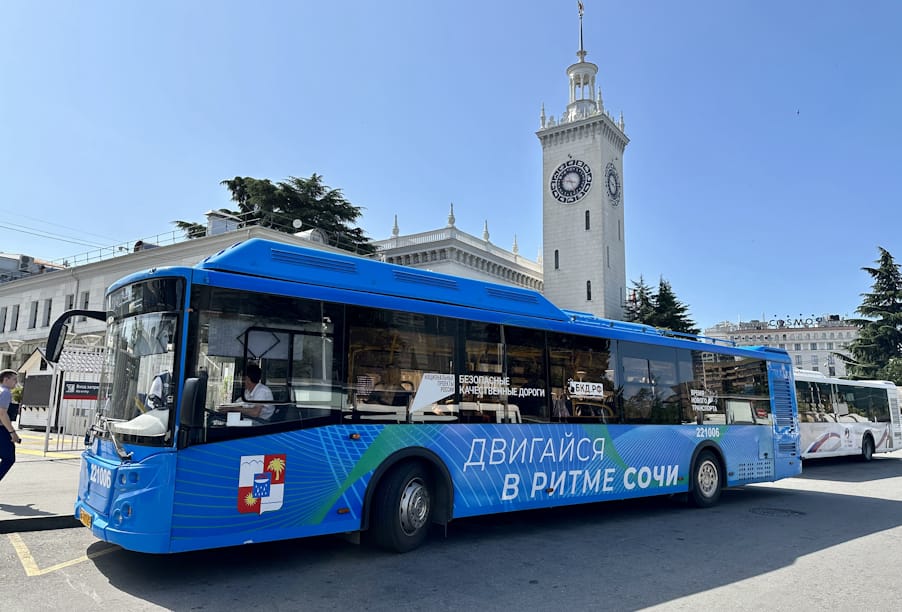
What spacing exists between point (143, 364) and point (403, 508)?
3.16m

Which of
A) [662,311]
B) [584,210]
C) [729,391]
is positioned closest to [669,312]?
[662,311]

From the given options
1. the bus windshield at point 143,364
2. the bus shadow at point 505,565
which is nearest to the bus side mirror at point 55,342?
the bus windshield at point 143,364

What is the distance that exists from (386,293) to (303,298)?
1.11 metres

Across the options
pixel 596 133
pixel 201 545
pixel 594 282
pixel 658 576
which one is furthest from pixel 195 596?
pixel 596 133

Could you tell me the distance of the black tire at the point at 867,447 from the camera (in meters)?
21.2

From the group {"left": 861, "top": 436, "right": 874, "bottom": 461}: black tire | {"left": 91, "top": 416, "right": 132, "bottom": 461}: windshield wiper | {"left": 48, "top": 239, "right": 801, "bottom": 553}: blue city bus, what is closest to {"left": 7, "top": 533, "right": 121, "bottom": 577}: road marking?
{"left": 48, "top": 239, "right": 801, "bottom": 553}: blue city bus

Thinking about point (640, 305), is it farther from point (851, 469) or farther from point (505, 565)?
point (505, 565)

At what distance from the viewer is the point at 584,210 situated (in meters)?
57.2

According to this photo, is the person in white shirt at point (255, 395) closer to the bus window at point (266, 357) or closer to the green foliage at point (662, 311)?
the bus window at point (266, 357)

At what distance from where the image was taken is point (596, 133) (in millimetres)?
57094

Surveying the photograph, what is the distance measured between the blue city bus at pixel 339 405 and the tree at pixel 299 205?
101 ft

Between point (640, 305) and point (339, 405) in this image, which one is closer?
point (339, 405)

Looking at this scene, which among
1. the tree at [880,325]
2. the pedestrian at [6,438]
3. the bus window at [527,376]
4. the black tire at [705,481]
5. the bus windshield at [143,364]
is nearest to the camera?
the bus windshield at [143,364]

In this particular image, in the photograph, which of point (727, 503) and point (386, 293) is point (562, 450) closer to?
point (386, 293)
